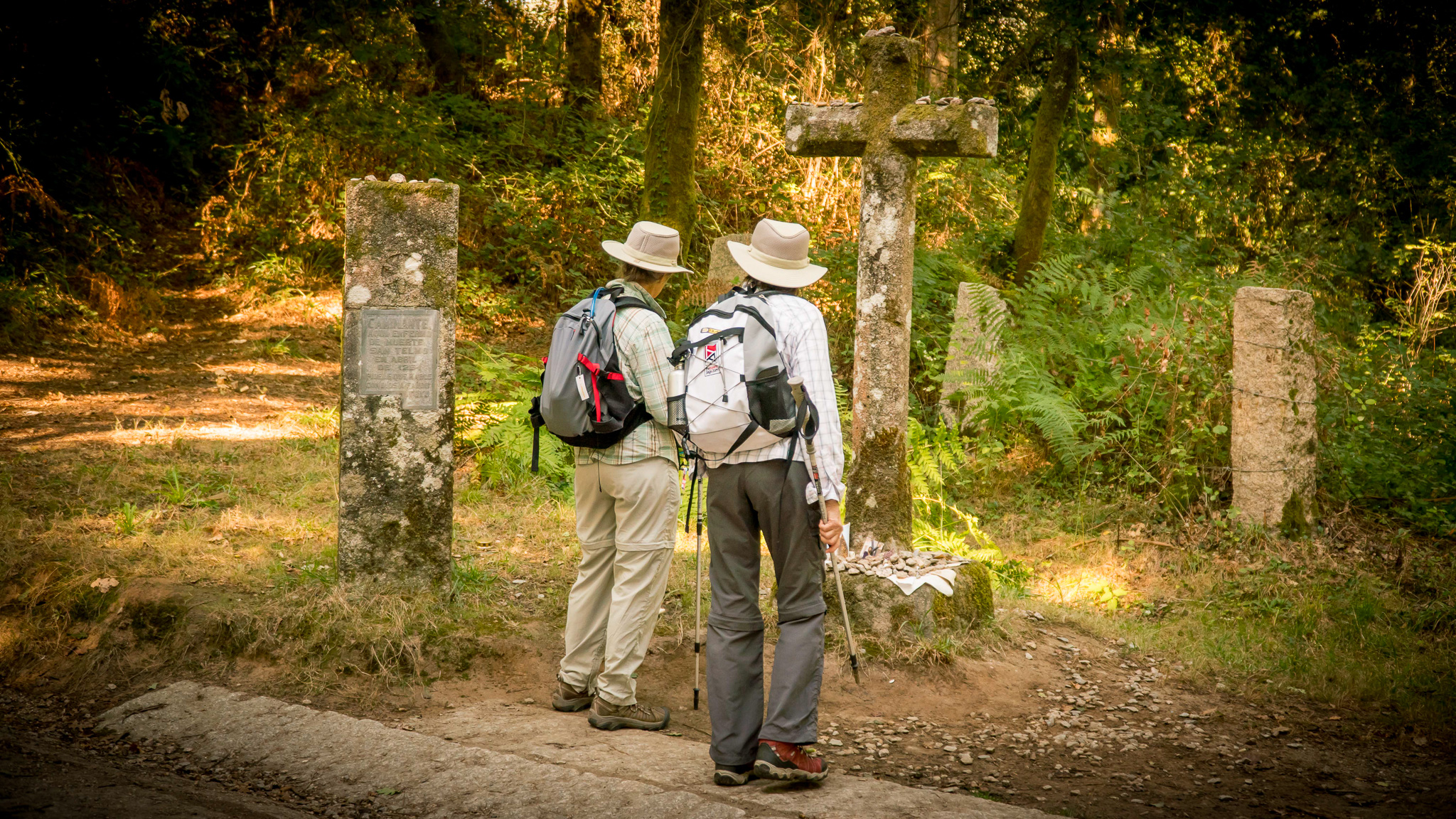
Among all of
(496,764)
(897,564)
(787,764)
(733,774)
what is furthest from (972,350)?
(496,764)

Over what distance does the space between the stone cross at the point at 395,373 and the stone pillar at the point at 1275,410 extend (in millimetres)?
5641

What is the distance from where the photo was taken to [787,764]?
3854mm

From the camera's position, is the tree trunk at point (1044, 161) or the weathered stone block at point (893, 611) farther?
the tree trunk at point (1044, 161)

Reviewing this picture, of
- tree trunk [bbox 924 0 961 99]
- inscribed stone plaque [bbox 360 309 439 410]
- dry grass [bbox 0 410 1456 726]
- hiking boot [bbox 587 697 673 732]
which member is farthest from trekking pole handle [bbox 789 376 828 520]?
tree trunk [bbox 924 0 961 99]

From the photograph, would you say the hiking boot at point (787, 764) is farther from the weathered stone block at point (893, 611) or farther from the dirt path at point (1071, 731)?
the weathered stone block at point (893, 611)

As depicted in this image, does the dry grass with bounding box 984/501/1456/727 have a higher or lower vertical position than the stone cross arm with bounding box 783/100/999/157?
lower

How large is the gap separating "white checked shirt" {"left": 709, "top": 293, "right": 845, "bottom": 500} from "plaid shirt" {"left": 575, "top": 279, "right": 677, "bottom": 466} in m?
0.54

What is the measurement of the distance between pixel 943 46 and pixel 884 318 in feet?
29.3

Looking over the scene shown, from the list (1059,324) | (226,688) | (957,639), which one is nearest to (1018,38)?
(1059,324)

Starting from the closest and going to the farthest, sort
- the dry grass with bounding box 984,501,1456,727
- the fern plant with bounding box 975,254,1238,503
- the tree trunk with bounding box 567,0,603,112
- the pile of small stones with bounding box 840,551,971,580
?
the dry grass with bounding box 984,501,1456,727
the pile of small stones with bounding box 840,551,971,580
the fern plant with bounding box 975,254,1238,503
the tree trunk with bounding box 567,0,603,112

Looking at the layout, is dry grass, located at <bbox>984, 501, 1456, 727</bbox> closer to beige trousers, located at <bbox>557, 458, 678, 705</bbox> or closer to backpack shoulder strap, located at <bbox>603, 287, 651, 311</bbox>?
beige trousers, located at <bbox>557, 458, 678, 705</bbox>

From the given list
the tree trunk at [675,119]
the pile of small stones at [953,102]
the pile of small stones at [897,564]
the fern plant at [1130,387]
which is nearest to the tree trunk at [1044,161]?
the fern plant at [1130,387]

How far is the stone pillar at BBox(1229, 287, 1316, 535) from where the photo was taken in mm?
7133

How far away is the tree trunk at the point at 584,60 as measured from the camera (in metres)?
15.7
